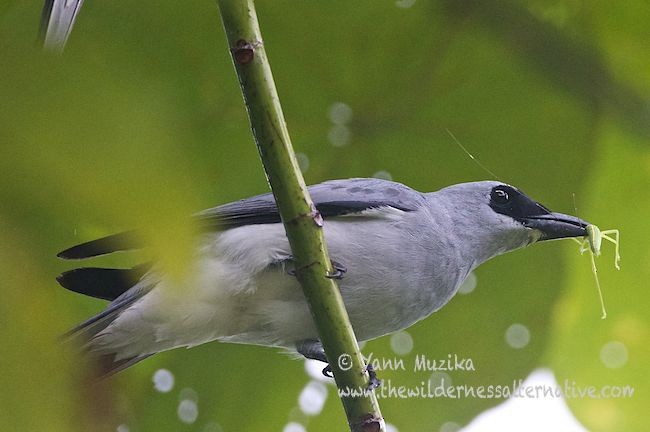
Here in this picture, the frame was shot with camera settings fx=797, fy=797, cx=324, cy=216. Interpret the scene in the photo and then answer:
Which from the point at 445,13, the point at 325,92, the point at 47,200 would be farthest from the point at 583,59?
the point at 47,200

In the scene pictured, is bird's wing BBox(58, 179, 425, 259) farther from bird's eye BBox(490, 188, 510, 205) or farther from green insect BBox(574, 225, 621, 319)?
green insect BBox(574, 225, 621, 319)

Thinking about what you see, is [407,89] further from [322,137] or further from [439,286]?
[439,286]

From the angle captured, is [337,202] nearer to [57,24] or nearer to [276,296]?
[276,296]

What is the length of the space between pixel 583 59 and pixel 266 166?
1.69ft

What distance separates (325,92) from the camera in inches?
40.6

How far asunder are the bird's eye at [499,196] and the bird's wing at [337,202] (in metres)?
0.12

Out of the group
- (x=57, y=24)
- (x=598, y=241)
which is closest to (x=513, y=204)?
(x=598, y=241)

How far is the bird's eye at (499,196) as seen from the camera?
1327 millimetres

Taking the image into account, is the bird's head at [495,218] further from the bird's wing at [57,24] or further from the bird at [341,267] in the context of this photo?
the bird's wing at [57,24]

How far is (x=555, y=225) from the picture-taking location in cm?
127

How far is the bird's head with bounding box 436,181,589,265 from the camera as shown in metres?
1.29

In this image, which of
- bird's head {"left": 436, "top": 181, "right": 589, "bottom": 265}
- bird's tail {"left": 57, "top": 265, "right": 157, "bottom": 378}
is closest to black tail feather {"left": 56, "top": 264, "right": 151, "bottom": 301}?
bird's tail {"left": 57, "top": 265, "right": 157, "bottom": 378}

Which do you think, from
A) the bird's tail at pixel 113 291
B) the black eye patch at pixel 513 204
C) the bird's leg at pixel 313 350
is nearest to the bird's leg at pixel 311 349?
the bird's leg at pixel 313 350

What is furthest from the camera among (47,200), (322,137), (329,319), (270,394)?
(270,394)
